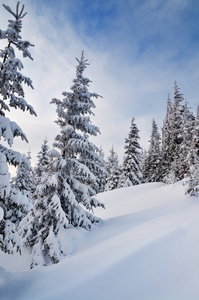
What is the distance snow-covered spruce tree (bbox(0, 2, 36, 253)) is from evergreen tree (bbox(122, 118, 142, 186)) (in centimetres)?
2277

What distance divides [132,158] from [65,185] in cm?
1971

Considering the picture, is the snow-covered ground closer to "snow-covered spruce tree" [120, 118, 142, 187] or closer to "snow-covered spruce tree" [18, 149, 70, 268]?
"snow-covered spruce tree" [18, 149, 70, 268]

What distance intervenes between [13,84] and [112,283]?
19.9 ft

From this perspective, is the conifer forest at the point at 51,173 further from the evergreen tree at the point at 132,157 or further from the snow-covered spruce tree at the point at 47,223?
the evergreen tree at the point at 132,157

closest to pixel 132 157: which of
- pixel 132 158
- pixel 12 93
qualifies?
pixel 132 158

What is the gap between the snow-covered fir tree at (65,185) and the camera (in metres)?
7.79

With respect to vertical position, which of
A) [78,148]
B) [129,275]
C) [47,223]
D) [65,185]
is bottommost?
[129,275]

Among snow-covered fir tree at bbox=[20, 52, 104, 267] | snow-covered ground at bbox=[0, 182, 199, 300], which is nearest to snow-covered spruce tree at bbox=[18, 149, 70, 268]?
snow-covered fir tree at bbox=[20, 52, 104, 267]

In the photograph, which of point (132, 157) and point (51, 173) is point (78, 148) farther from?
point (132, 157)

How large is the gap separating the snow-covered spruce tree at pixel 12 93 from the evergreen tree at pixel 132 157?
74.7ft

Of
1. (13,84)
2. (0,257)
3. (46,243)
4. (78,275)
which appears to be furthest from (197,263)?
(0,257)

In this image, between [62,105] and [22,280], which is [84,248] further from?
[62,105]

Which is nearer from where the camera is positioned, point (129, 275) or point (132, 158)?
point (129, 275)

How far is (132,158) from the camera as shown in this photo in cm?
2700
